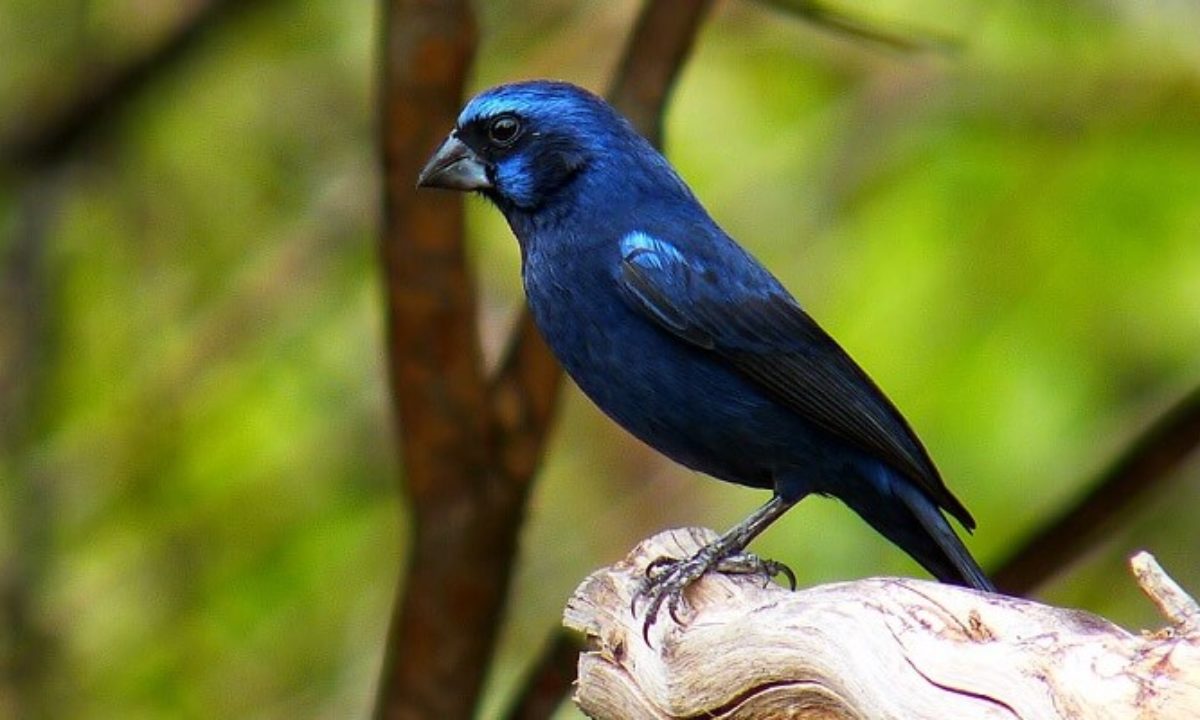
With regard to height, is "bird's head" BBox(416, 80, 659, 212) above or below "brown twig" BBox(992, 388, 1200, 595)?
above

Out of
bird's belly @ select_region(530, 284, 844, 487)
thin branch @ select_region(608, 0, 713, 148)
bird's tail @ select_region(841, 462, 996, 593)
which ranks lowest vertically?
bird's tail @ select_region(841, 462, 996, 593)

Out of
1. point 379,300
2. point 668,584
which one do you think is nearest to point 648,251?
point 668,584

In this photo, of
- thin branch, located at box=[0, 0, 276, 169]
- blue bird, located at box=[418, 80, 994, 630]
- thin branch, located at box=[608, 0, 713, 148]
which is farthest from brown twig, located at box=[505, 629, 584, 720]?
thin branch, located at box=[0, 0, 276, 169]

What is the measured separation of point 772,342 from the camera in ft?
15.4

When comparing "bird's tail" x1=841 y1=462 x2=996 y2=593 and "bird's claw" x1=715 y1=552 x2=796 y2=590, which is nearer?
"bird's claw" x1=715 y1=552 x2=796 y2=590

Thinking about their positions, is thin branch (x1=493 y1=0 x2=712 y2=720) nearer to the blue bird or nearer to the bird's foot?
the blue bird

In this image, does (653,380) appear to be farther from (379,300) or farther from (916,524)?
(379,300)

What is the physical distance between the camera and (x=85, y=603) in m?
6.98

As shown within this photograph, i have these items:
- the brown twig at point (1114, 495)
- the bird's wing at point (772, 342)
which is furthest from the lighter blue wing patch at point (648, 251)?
the brown twig at point (1114, 495)

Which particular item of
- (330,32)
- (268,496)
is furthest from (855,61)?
(268,496)

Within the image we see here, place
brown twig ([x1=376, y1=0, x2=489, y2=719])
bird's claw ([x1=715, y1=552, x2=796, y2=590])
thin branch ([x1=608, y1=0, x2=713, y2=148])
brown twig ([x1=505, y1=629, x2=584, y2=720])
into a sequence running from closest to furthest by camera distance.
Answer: bird's claw ([x1=715, y1=552, x2=796, y2=590]), brown twig ([x1=376, y1=0, x2=489, y2=719]), thin branch ([x1=608, y1=0, x2=713, y2=148]), brown twig ([x1=505, y1=629, x2=584, y2=720])

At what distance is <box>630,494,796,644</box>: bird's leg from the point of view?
388cm

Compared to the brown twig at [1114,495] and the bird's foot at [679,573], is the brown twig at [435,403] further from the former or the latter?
the brown twig at [1114,495]

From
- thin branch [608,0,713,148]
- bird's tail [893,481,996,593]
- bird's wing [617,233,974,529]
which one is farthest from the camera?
thin branch [608,0,713,148]
